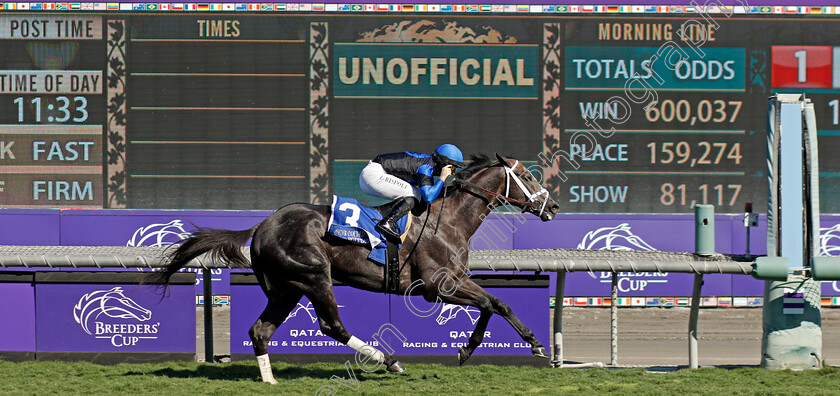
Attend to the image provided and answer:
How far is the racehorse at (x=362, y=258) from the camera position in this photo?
7699 mm

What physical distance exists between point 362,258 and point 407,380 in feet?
3.47

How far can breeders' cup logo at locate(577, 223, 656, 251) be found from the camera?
1417 centimetres

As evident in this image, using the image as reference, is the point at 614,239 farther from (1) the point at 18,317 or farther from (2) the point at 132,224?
(1) the point at 18,317

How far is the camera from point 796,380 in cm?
805

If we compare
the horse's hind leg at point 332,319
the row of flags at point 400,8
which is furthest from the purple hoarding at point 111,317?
the row of flags at point 400,8

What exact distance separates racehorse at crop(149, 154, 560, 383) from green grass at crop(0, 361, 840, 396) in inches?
11.7

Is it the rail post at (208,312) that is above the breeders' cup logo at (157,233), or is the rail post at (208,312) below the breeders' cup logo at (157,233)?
below

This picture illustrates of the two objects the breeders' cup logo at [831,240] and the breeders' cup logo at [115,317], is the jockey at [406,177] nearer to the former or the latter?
the breeders' cup logo at [115,317]

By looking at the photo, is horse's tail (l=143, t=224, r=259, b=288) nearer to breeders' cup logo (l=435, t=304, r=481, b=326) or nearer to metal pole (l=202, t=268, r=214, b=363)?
metal pole (l=202, t=268, r=214, b=363)

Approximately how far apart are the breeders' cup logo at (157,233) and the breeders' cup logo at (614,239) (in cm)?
575

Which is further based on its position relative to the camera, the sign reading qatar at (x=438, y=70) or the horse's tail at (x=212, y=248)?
the sign reading qatar at (x=438, y=70)

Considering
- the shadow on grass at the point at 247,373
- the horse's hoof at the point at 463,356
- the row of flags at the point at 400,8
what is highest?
the row of flags at the point at 400,8

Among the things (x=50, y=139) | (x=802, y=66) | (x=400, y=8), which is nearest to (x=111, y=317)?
(x=50, y=139)

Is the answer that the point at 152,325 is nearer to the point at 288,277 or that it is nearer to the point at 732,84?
the point at 288,277
